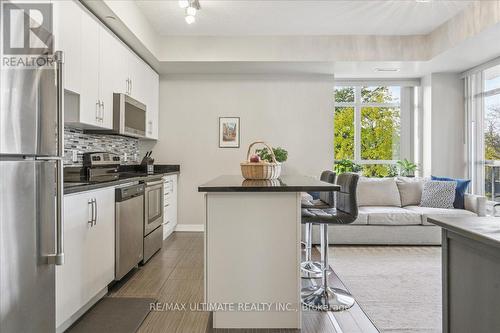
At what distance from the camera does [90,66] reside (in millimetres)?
2949

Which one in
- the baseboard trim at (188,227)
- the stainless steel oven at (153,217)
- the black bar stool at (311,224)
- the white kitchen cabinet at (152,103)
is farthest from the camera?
the baseboard trim at (188,227)

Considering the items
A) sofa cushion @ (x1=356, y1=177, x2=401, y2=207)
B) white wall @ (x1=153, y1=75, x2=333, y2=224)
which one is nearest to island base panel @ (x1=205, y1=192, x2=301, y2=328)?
sofa cushion @ (x1=356, y1=177, x2=401, y2=207)

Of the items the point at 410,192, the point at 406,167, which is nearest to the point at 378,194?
the point at 410,192

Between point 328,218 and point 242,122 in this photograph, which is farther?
point 242,122

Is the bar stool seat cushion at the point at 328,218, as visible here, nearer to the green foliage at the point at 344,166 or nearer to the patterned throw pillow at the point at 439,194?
the patterned throw pillow at the point at 439,194

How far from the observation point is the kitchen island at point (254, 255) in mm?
2154

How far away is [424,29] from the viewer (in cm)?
453

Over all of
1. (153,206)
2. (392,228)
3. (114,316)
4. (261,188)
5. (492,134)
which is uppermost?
(492,134)

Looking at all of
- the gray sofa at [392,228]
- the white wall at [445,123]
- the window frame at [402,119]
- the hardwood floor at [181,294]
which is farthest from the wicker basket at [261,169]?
the white wall at [445,123]

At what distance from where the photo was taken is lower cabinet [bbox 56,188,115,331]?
207cm

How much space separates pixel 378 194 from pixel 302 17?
2699 millimetres

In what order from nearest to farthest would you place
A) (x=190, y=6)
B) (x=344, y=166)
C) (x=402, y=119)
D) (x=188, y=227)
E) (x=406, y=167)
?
1. (x=190, y=6)
2. (x=188, y=227)
3. (x=406, y=167)
4. (x=344, y=166)
5. (x=402, y=119)

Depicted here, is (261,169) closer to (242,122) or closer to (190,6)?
(190,6)

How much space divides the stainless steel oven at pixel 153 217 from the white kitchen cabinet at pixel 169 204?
1.25 ft
